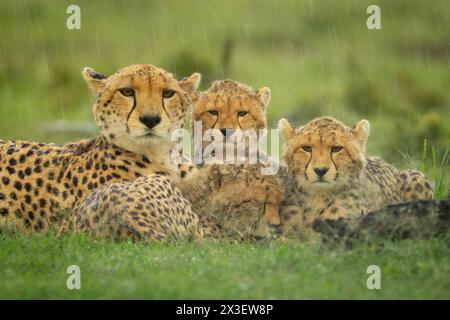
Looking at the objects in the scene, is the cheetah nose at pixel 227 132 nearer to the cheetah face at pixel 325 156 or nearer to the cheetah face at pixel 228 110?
the cheetah face at pixel 228 110

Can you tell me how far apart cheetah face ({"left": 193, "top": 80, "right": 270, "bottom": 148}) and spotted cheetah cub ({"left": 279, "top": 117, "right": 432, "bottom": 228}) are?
2.56ft

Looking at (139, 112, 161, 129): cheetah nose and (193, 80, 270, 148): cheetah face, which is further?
(193, 80, 270, 148): cheetah face

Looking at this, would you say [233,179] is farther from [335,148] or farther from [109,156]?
[109,156]

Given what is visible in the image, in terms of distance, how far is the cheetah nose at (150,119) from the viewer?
8.03m

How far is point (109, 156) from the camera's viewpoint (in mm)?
8266

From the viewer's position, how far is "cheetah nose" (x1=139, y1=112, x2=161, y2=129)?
26.3ft

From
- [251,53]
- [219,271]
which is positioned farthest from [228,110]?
[251,53]

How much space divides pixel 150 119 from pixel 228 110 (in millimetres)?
1267

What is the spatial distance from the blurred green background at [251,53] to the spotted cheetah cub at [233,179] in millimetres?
6372

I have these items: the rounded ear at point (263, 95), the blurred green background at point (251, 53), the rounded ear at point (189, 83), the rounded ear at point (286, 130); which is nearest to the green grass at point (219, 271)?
the rounded ear at point (286, 130)

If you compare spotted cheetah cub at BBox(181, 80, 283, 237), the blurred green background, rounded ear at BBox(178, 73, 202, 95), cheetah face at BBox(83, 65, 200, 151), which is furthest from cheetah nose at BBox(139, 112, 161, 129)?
the blurred green background

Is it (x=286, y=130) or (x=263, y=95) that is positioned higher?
(x=263, y=95)

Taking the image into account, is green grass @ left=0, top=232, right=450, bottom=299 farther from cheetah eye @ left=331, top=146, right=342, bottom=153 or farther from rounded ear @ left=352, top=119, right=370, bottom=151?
rounded ear @ left=352, top=119, right=370, bottom=151
